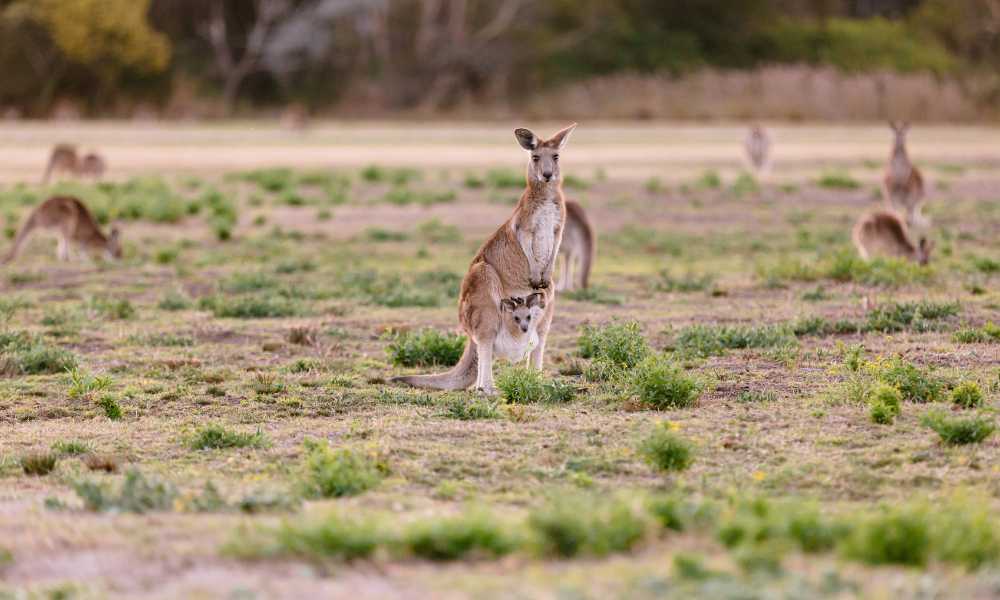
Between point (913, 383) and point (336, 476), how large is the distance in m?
3.95

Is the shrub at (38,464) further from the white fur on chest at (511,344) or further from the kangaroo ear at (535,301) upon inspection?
the kangaroo ear at (535,301)

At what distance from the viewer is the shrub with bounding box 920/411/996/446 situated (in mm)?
7797

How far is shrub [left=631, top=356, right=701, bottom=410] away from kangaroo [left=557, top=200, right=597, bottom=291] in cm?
491

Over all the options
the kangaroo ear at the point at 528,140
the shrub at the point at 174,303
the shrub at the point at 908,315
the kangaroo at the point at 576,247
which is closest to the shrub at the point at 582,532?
the kangaroo ear at the point at 528,140

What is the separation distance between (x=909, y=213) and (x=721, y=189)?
695 centimetres

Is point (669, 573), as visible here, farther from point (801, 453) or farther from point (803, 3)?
point (803, 3)

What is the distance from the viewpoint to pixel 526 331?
9414 mm

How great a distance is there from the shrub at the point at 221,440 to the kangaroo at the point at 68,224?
9.84 metres

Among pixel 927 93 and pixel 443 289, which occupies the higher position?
pixel 927 93

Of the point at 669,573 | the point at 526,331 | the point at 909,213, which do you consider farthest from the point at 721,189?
the point at 669,573

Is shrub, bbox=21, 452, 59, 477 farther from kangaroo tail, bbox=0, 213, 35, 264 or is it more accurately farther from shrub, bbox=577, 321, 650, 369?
kangaroo tail, bbox=0, 213, 35, 264

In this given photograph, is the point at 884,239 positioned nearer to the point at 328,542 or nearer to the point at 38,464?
the point at 38,464

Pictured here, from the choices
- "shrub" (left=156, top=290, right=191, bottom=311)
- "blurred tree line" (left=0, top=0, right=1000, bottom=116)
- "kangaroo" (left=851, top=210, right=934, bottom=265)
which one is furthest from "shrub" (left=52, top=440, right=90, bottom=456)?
"blurred tree line" (left=0, top=0, right=1000, bottom=116)

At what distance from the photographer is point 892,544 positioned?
523cm
